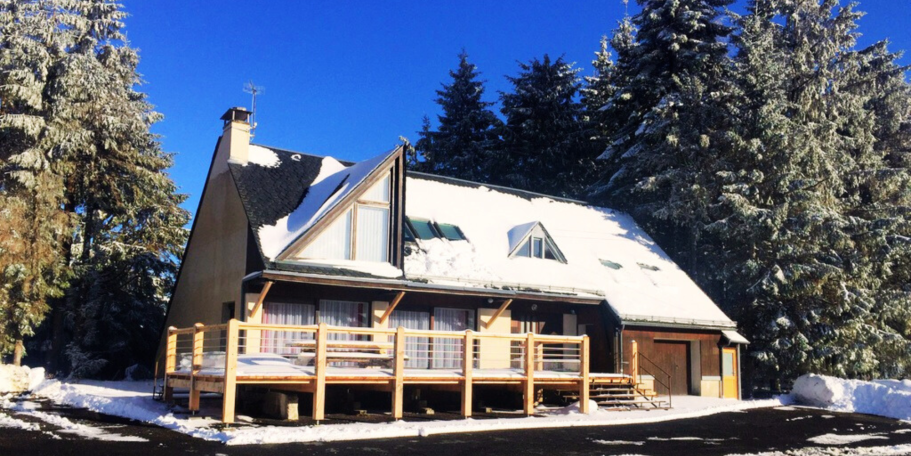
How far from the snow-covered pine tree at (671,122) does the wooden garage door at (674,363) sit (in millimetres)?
7136

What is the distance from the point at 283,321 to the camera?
61.8 ft

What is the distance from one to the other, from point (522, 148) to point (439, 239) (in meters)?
21.7

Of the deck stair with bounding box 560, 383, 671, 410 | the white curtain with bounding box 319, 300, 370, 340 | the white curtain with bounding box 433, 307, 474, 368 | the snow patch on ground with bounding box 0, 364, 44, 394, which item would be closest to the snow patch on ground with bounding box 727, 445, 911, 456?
the deck stair with bounding box 560, 383, 671, 410

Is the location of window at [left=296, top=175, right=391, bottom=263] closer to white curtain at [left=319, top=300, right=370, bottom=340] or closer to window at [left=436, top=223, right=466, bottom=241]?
white curtain at [left=319, top=300, right=370, bottom=340]

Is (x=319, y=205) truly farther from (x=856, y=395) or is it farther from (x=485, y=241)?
(x=856, y=395)

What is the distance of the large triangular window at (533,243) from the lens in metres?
23.4

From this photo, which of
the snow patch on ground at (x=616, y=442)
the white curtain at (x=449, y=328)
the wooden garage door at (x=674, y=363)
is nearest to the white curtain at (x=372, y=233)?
the white curtain at (x=449, y=328)

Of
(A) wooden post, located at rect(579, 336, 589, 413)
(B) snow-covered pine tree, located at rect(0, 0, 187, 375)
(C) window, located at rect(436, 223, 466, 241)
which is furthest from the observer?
(B) snow-covered pine tree, located at rect(0, 0, 187, 375)

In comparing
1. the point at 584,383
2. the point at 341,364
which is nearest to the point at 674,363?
the point at 584,383

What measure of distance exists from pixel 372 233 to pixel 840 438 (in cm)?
1198

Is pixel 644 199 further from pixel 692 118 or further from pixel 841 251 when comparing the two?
pixel 841 251

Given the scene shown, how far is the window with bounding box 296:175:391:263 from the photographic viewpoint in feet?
62.5

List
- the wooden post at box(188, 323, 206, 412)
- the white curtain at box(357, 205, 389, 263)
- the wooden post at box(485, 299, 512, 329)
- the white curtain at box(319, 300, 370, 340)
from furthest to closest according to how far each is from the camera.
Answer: the wooden post at box(485, 299, 512, 329)
the white curtain at box(357, 205, 389, 263)
the white curtain at box(319, 300, 370, 340)
the wooden post at box(188, 323, 206, 412)

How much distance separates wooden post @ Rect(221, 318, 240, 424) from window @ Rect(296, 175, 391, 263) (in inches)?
194
